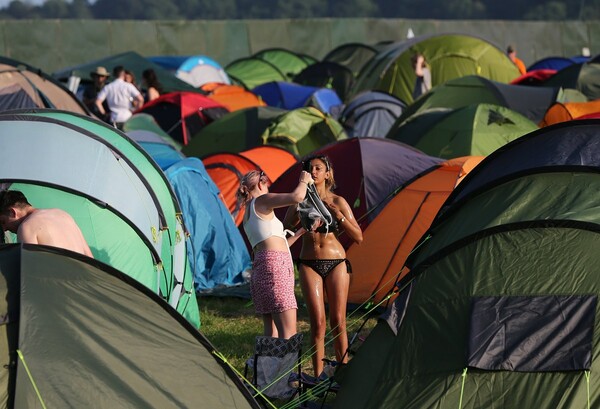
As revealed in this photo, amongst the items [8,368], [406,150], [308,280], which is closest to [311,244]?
[308,280]

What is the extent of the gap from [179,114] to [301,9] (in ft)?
240

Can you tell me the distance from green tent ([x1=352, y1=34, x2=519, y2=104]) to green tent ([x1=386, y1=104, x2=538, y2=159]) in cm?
876

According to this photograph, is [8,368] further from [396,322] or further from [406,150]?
→ [406,150]

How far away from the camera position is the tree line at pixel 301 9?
8350cm

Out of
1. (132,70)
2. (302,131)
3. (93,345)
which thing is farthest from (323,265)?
(132,70)

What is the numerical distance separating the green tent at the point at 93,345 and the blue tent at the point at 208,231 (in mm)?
6108

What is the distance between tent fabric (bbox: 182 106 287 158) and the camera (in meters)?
18.5

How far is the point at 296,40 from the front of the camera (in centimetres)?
3725

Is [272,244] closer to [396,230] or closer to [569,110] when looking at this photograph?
[396,230]

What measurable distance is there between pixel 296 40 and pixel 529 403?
1236 inches

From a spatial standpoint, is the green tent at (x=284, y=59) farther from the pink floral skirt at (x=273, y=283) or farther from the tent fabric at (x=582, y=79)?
the pink floral skirt at (x=273, y=283)

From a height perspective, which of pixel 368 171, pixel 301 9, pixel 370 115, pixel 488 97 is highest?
pixel 301 9

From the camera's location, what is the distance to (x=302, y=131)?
1794cm

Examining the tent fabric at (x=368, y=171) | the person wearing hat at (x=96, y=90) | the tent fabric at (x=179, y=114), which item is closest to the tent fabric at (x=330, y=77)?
the tent fabric at (x=179, y=114)
